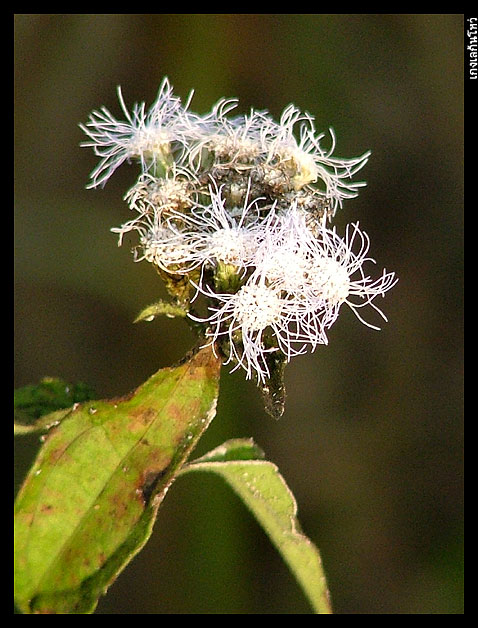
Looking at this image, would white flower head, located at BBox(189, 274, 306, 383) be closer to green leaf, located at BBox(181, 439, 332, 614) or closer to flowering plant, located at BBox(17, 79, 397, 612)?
flowering plant, located at BBox(17, 79, 397, 612)

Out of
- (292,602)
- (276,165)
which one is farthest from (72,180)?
(292,602)

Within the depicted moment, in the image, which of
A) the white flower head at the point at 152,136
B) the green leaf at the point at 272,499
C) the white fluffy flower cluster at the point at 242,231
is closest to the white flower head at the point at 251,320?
the white fluffy flower cluster at the point at 242,231

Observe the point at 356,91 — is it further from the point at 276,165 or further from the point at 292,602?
the point at 292,602

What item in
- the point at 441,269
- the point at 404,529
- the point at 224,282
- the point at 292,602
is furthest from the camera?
the point at 441,269

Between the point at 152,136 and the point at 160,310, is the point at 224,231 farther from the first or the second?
the point at 152,136

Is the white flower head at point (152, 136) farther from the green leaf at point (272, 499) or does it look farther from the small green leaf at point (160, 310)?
the green leaf at point (272, 499)

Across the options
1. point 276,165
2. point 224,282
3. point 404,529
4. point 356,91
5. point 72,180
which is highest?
point 356,91
